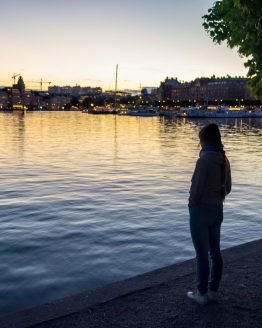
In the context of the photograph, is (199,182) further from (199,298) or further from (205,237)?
(199,298)

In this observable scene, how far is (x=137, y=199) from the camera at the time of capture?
15977 millimetres

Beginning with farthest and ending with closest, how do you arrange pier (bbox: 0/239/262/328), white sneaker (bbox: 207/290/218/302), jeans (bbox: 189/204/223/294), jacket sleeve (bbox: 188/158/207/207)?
white sneaker (bbox: 207/290/218/302) < jeans (bbox: 189/204/223/294) < jacket sleeve (bbox: 188/158/207/207) < pier (bbox: 0/239/262/328)

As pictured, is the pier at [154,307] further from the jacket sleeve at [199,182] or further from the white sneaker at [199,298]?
the jacket sleeve at [199,182]

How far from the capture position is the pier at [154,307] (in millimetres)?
5180

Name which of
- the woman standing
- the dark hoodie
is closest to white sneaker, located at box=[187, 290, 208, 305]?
the woman standing

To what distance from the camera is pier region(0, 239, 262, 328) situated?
518cm

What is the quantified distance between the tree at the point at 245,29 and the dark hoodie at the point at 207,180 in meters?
2.08

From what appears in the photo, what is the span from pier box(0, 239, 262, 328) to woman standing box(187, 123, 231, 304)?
0.30 m

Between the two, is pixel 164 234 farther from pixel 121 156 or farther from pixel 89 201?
pixel 121 156

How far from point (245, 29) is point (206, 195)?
2.99m

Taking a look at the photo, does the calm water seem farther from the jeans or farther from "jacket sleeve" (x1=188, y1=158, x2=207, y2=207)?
"jacket sleeve" (x1=188, y1=158, x2=207, y2=207)

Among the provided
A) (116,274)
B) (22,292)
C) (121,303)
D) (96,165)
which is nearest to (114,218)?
(116,274)

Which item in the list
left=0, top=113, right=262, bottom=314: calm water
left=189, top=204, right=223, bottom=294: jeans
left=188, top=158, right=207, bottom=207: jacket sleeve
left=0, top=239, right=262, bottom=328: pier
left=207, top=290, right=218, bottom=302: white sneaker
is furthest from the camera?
left=0, top=113, right=262, bottom=314: calm water

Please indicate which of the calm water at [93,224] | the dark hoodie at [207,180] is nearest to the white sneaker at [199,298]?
the dark hoodie at [207,180]
